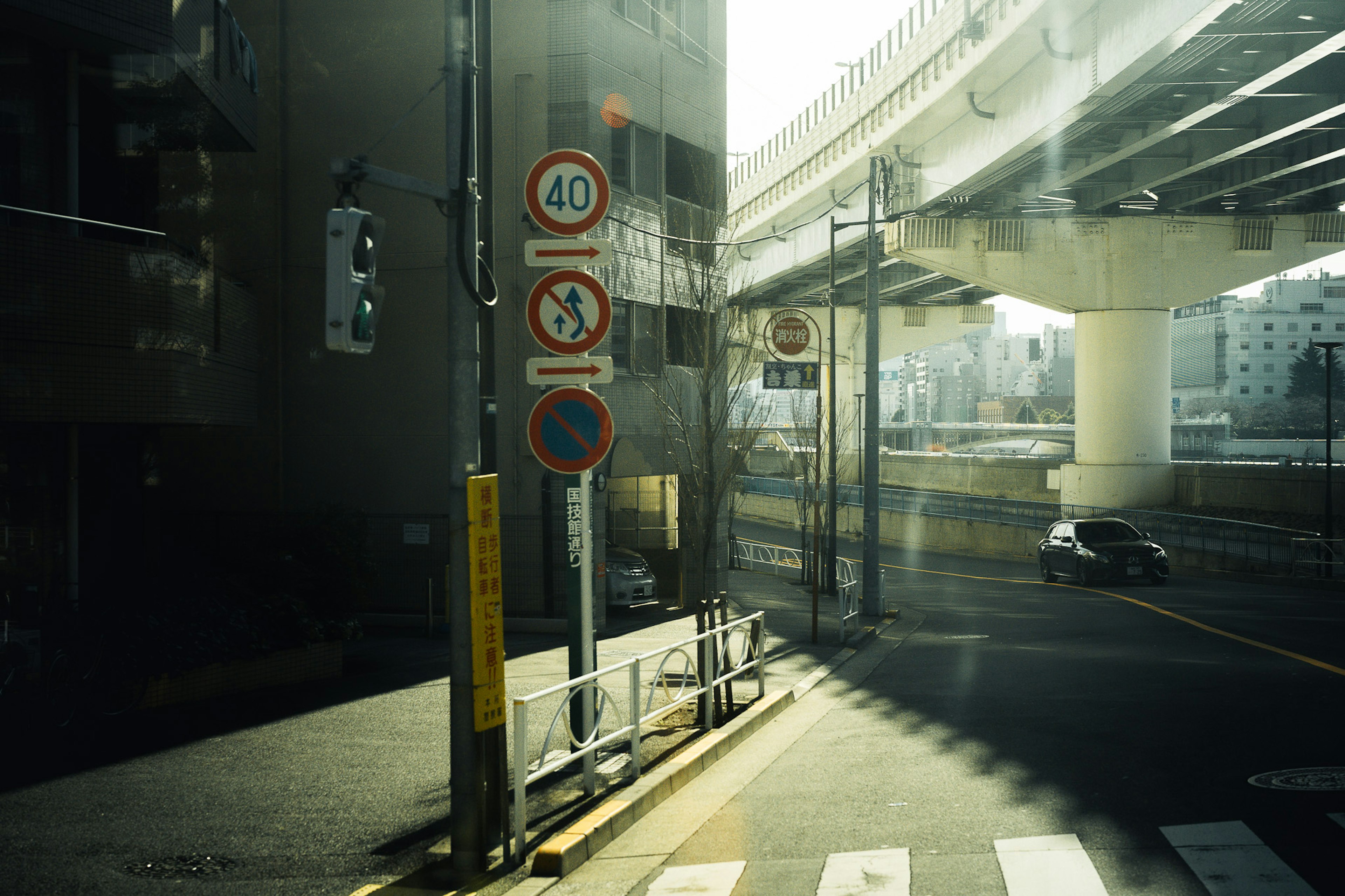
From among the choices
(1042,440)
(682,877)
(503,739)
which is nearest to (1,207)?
(503,739)

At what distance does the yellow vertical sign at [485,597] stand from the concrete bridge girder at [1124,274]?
2981 centimetres

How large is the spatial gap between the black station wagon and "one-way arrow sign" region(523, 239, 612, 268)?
77.8 ft

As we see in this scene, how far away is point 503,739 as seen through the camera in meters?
6.43

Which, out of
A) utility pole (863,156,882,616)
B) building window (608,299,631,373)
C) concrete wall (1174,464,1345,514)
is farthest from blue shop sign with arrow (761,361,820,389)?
concrete wall (1174,464,1345,514)

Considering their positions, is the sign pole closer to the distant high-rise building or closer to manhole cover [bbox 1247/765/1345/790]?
manhole cover [bbox 1247/765/1345/790]

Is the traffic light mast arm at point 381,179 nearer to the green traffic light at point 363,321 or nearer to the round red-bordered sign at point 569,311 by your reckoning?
the green traffic light at point 363,321

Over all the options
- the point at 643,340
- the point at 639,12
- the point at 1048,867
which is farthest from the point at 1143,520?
the point at 1048,867

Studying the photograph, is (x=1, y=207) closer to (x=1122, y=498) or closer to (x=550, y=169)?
(x=550, y=169)

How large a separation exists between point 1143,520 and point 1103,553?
967 cm

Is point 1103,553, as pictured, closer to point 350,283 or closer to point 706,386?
point 706,386

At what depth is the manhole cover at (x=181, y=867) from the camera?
19.8 feet

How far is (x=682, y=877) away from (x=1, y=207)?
32.2 feet

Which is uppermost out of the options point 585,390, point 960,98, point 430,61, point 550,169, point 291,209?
point 960,98

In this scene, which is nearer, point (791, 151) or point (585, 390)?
point (585, 390)
